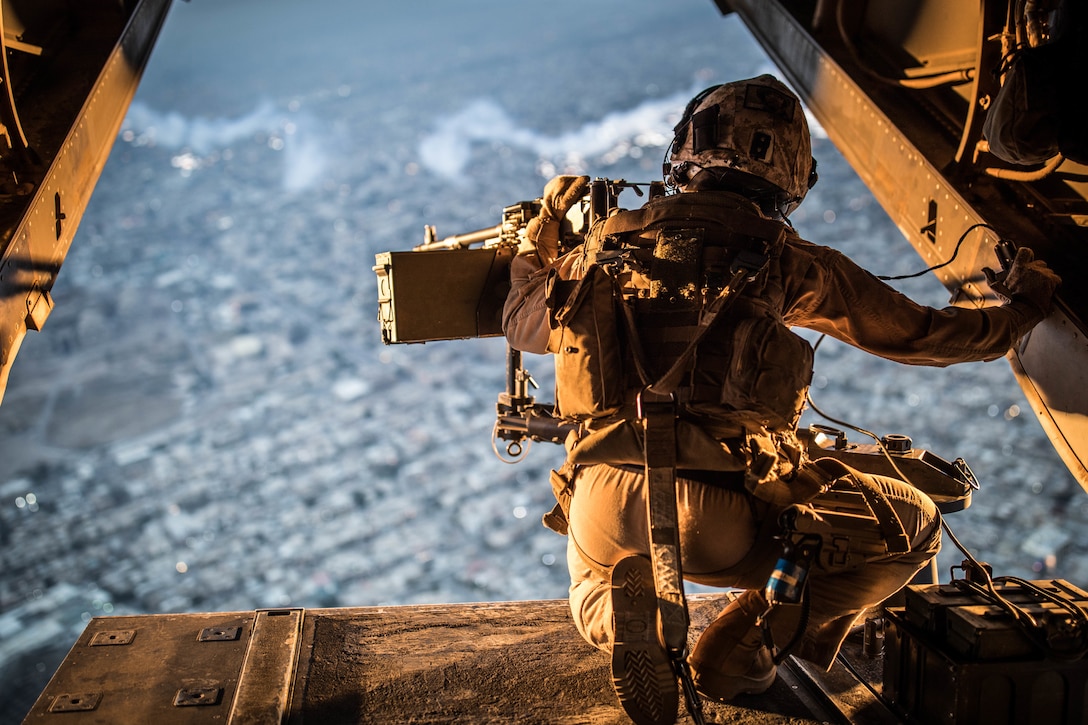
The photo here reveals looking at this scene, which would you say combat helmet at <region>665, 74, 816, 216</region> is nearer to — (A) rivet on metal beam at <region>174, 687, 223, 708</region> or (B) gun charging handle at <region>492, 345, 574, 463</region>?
(B) gun charging handle at <region>492, 345, 574, 463</region>

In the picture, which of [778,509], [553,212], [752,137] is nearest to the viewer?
[778,509]

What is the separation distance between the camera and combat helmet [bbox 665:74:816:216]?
10.0 feet

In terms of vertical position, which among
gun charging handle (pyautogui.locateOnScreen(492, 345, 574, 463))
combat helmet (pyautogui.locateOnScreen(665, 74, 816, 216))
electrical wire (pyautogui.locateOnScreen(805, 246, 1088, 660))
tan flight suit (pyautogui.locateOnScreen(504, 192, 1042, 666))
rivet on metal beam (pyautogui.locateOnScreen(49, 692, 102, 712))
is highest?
combat helmet (pyautogui.locateOnScreen(665, 74, 816, 216))

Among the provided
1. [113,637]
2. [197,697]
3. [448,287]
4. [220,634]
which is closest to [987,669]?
[448,287]

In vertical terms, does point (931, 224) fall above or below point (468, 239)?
above

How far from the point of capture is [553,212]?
368 cm

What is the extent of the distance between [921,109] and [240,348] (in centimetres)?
2357

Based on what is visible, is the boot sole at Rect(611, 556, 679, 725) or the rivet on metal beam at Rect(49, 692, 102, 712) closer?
the boot sole at Rect(611, 556, 679, 725)

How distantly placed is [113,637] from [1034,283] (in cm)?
398

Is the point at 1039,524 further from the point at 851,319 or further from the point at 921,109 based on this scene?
the point at 851,319

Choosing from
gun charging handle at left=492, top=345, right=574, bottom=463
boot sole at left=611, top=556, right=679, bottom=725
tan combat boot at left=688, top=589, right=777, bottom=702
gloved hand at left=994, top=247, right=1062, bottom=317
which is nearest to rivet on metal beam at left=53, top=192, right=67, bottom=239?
gun charging handle at left=492, top=345, right=574, bottom=463

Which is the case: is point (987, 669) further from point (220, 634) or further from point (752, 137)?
point (220, 634)

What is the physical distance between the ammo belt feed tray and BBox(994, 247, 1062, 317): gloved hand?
107 cm

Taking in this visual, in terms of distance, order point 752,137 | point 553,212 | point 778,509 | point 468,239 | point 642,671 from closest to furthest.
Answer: point 642,671
point 778,509
point 752,137
point 553,212
point 468,239
